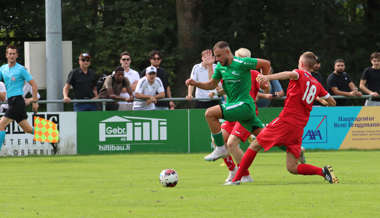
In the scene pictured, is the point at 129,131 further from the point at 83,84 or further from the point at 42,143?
the point at 42,143

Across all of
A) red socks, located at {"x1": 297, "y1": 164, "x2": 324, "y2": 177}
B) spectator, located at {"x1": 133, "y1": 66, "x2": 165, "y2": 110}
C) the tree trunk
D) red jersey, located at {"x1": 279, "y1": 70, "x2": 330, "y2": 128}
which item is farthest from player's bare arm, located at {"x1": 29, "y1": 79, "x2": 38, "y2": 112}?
the tree trunk

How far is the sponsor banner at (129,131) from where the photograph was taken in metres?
15.3

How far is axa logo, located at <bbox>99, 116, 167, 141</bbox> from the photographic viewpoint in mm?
15297

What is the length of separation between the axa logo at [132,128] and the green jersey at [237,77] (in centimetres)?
662

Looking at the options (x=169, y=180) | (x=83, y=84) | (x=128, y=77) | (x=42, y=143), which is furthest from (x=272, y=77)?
(x=42, y=143)

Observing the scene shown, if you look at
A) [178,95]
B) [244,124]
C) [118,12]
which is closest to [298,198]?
[244,124]

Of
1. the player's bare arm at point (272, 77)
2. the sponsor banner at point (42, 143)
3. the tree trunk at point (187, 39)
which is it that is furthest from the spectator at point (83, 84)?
the tree trunk at point (187, 39)

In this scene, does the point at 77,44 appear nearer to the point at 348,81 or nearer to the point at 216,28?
the point at 216,28

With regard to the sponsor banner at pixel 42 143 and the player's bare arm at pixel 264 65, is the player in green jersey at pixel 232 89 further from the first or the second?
the sponsor banner at pixel 42 143

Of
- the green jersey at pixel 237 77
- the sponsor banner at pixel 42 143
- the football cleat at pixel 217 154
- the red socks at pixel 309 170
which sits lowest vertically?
the sponsor banner at pixel 42 143

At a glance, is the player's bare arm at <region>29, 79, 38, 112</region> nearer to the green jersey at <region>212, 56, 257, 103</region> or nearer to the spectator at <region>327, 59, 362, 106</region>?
the green jersey at <region>212, 56, 257, 103</region>

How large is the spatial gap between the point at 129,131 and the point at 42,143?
6.73 ft

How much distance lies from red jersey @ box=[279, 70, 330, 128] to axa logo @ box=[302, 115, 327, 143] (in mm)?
7235

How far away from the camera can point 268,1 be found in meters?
26.5
